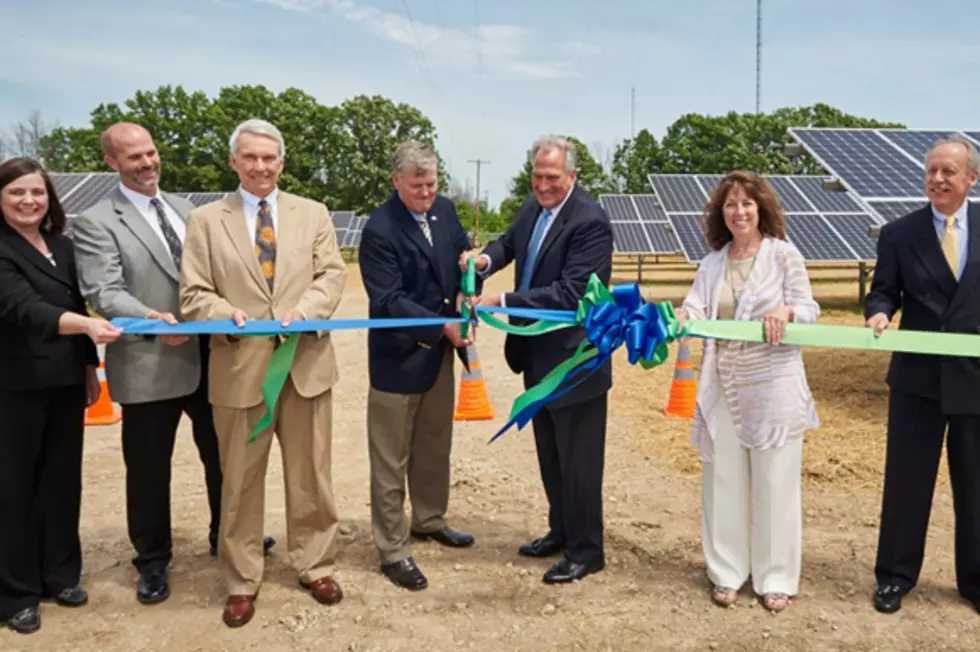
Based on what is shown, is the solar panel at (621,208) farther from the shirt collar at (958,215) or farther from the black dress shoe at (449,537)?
the shirt collar at (958,215)

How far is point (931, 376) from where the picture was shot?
3594 mm

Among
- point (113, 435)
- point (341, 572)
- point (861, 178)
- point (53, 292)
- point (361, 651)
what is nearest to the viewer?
point (361, 651)

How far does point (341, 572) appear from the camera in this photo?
4266mm

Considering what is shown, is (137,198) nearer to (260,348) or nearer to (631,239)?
(260,348)

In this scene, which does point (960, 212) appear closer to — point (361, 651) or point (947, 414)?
point (947, 414)

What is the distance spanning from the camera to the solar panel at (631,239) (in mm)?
20594

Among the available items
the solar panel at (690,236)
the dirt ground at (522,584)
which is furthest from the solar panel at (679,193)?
the dirt ground at (522,584)

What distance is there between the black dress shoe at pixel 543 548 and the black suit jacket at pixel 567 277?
0.93m

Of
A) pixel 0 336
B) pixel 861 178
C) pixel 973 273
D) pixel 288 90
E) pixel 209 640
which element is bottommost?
pixel 209 640

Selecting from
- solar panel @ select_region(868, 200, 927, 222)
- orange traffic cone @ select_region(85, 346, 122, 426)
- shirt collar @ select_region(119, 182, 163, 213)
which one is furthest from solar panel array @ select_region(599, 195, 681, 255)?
shirt collar @ select_region(119, 182, 163, 213)

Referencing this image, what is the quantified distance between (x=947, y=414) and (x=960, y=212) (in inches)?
36.2

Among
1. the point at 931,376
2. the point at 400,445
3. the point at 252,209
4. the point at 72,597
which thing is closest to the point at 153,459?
the point at 72,597

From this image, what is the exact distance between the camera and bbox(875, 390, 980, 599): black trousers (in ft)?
11.8

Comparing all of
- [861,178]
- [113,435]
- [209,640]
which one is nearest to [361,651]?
[209,640]
